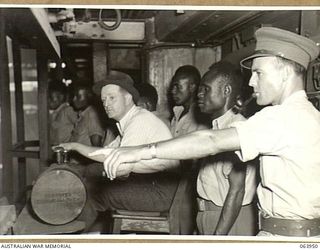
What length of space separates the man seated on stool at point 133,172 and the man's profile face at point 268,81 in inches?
20.6

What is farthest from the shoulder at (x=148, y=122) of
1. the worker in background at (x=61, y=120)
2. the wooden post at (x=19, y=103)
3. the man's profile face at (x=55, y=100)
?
the man's profile face at (x=55, y=100)

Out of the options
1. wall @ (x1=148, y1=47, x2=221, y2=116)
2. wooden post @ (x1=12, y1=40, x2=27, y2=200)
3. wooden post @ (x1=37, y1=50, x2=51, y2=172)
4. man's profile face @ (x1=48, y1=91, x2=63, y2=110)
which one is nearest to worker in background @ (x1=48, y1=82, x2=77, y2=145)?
man's profile face @ (x1=48, y1=91, x2=63, y2=110)

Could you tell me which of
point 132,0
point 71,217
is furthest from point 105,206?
point 132,0

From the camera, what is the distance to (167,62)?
1.80 m

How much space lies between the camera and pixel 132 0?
76cm

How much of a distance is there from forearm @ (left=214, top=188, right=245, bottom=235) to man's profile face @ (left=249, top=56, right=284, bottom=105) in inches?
11.4

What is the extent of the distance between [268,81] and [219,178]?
38 cm

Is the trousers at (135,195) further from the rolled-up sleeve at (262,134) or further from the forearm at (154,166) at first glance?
the rolled-up sleeve at (262,134)

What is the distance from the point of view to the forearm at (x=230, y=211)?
891mm

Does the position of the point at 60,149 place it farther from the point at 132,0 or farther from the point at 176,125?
the point at 176,125

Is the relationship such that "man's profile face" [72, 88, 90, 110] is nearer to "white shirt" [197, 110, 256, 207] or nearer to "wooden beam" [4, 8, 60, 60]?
"wooden beam" [4, 8, 60, 60]

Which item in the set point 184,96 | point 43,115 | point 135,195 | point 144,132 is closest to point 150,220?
point 135,195

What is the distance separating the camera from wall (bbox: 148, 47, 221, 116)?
1740 mm
